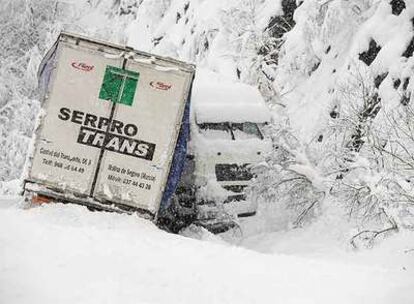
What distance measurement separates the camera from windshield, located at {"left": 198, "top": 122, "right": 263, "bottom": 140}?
406 inches

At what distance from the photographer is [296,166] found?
1167 centimetres

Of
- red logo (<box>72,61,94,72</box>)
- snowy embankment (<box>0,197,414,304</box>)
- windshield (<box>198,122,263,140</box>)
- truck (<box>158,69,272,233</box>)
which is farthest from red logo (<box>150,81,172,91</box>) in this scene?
snowy embankment (<box>0,197,414,304</box>)

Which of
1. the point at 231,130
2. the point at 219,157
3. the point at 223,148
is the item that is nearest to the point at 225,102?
the point at 231,130

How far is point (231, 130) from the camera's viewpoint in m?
10.6

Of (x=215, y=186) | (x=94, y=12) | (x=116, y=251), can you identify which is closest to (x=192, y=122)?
(x=215, y=186)

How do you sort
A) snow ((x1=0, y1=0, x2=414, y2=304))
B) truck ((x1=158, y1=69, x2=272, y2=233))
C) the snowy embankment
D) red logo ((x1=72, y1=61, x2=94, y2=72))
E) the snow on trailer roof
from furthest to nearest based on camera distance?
the snow on trailer roof, truck ((x1=158, y1=69, x2=272, y2=233)), red logo ((x1=72, y1=61, x2=94, y2=72)), snow ((x1=0, y1=0, x2=414, y2=304)), the snowy embankment

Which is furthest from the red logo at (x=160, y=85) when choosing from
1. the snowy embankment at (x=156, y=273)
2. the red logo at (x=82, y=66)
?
the snowy embankment at (x=156, y=273)

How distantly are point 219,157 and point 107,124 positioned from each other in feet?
6.87

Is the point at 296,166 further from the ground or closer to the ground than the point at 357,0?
closer to the ground

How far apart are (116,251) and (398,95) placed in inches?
324

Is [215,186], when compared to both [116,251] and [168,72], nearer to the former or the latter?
[168,72]

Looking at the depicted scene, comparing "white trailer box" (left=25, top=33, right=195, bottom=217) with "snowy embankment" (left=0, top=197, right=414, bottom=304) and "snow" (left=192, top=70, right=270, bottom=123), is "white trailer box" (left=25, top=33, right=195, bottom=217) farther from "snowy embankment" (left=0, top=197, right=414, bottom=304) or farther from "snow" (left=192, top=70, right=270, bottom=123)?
"snowy embankment" (left=0, top=197, right=414, bottom=304)

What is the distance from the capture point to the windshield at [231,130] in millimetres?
10320

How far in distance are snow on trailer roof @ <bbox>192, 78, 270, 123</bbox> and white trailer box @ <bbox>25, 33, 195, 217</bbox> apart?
1128 millimetres
